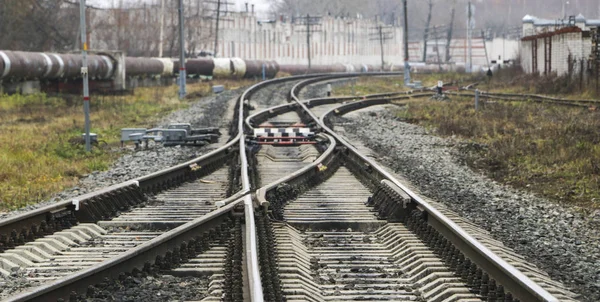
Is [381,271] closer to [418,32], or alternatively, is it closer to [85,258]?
[85,258]

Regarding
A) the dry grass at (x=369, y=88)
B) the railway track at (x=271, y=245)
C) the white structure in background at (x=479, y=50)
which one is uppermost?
the white structure in background at (x=479, y=50)

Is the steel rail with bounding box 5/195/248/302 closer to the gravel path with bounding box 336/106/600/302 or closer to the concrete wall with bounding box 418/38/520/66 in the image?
the gravel path with bounding box 336/106/600/302

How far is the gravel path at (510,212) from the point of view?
22.4ft

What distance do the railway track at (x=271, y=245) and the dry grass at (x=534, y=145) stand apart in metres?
2.44

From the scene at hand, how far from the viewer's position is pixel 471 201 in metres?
10.3

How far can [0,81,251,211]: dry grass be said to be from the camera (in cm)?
1190

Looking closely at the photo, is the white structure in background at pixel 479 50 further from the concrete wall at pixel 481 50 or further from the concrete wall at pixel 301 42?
the concrete wall at pixel 301 42

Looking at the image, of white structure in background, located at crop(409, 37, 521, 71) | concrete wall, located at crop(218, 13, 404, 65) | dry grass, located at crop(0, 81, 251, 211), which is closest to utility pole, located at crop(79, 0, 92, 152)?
dry grass, located at crop(0, 81, 251, 211)

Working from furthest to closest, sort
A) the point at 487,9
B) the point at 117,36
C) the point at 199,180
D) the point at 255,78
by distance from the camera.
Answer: the point at 487,9 → the point at 117,36 → the point at 255,78 → the point at 199,180

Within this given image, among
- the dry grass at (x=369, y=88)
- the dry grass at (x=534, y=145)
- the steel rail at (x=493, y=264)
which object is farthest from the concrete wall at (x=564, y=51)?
the steel rail at (x=493, y=264)

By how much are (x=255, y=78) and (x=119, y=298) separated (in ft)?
168

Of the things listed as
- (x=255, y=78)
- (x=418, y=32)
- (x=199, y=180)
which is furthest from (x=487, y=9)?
(x=199, y=180)

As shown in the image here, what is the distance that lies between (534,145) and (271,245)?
9423mm

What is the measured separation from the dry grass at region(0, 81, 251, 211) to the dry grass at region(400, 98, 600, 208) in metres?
6.20
